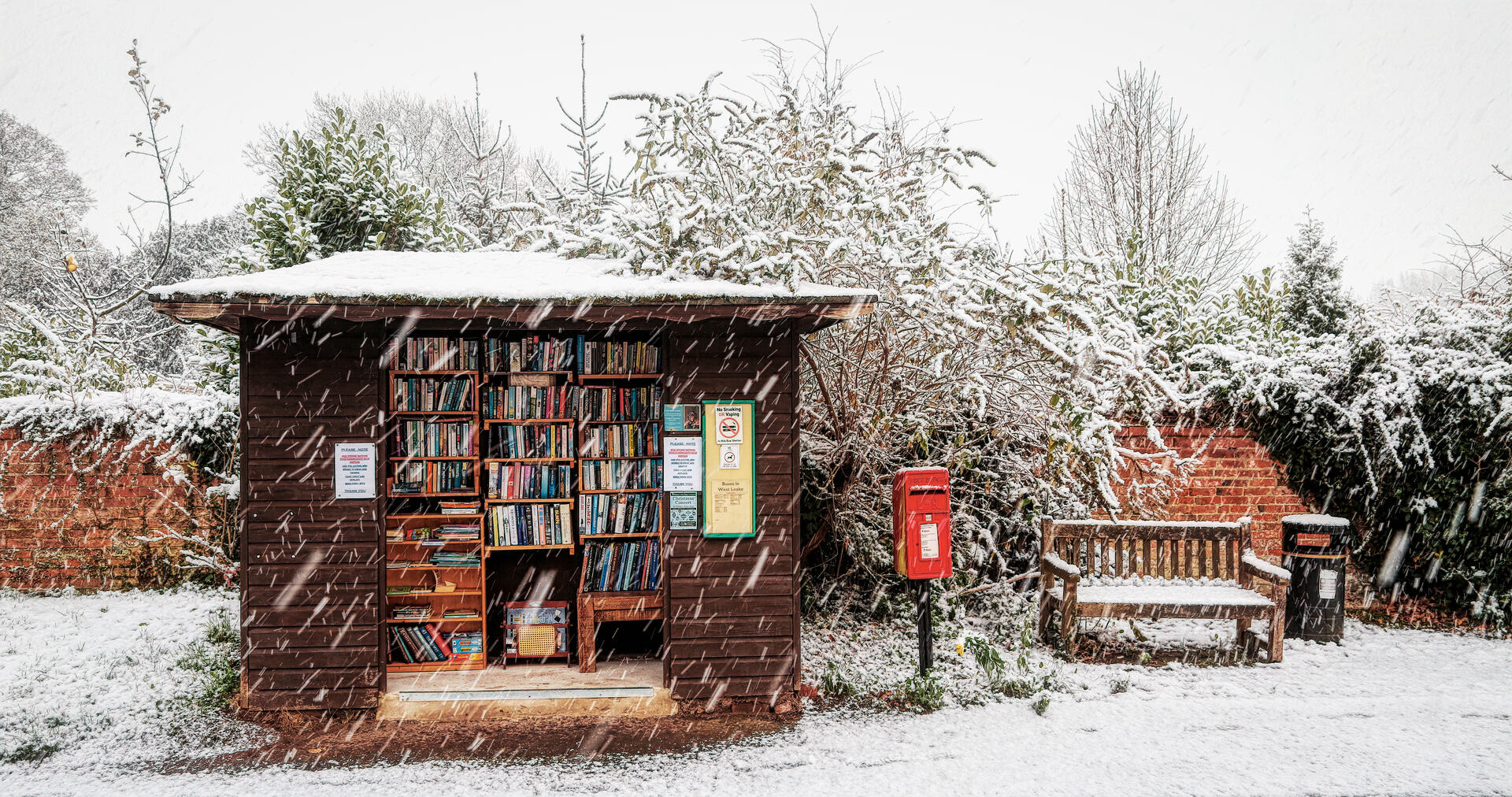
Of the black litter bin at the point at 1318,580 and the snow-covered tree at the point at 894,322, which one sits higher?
the snow-covered tree at the point at 894,322

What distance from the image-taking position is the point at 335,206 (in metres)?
9.21

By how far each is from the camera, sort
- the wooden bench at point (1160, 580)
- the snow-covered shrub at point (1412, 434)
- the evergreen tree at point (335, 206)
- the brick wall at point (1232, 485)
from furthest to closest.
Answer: the evergreen tree at point (335, 206), the brick wall at point (1232, 485), the snow-covered shrub at point (1412, 434), the wooden bench at point (1160, 580)

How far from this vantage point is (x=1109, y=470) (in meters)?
7.07

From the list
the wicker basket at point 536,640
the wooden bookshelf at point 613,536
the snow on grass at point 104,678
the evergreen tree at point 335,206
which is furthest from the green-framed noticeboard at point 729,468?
the evergreen tree at point 335,206

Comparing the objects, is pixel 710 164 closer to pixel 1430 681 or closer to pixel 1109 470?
pixel 1109 470

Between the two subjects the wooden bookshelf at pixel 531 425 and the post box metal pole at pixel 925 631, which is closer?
the post box metal pole at pixel 925 631

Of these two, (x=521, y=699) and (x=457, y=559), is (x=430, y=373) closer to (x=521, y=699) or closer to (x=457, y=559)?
(x=457, y=559)

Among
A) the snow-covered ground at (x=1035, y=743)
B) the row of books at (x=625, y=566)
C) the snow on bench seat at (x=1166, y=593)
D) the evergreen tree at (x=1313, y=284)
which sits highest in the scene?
the evergreen tree at (x=1313, y=284)

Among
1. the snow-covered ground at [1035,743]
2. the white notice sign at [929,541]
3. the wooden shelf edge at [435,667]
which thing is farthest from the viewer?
the wooden shelf edge at [435,667]

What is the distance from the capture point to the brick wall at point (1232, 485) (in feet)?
27.0

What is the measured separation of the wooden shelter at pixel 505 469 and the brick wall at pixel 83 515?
12.6ft

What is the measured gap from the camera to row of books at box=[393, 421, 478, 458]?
5.94 metres

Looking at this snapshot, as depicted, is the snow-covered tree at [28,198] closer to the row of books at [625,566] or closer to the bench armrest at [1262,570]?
the row of books at [625,566]

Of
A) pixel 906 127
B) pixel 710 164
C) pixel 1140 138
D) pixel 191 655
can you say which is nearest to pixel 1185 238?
pixel 1140 138
